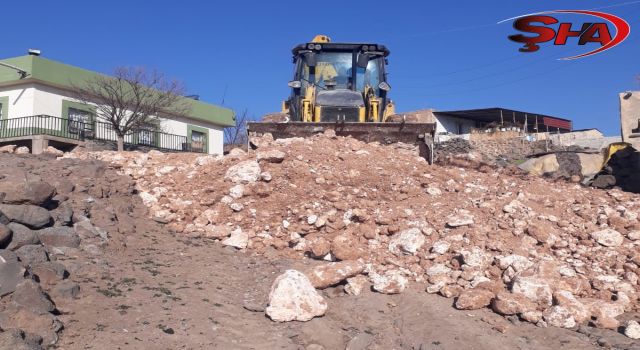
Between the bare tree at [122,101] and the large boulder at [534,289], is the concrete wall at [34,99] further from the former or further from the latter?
the large boulder at [534,289]

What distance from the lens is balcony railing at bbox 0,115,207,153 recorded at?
1883 cm

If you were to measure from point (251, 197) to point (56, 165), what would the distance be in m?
2.86

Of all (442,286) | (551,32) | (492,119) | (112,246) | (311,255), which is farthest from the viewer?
(492,119)

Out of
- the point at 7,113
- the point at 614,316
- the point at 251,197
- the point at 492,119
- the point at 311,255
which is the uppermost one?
the point at 492,119

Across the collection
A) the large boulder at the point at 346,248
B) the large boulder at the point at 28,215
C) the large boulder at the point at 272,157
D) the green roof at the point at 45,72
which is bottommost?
the large boulder at the point at 346,248

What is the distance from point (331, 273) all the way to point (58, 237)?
108 inches

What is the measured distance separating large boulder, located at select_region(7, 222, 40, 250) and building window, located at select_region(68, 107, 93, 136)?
48.7ft

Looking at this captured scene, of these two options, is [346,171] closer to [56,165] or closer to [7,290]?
[56,165]

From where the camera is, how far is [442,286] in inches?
234

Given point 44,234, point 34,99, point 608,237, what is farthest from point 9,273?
point 34,99

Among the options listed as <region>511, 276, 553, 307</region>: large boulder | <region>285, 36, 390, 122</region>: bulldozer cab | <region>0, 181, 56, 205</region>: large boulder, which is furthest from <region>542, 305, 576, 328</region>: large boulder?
<region>285, 36, 390, 122</region>: bulldozer cab

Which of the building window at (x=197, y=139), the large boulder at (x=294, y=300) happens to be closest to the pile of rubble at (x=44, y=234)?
the large boulder at (x=294, y=300)

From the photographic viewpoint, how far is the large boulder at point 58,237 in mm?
5980

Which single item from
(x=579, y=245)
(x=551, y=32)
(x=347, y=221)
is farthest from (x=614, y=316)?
(x=551, y=32)
